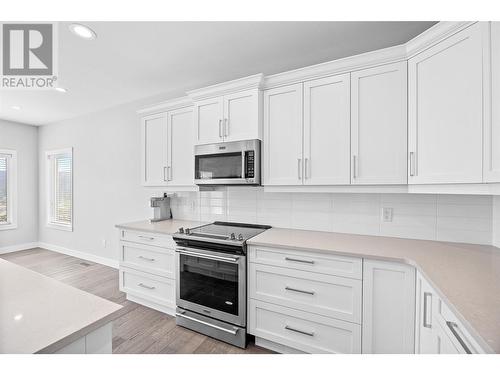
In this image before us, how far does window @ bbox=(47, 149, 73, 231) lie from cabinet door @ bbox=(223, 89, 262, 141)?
12.5 ft

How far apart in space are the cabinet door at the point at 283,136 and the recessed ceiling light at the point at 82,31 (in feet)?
4.99

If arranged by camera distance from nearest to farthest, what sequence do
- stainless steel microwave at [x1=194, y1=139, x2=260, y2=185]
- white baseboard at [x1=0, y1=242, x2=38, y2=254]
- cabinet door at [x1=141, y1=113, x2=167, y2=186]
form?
1. stainless steel microwave at [x1=194, y1=139, x2=260, y2=185]
2. cabinet door at [x1=141, y1=113, x2=167, y2=186]
3. white baseboard at [x1=0, y1=242, x2=38, y2=254]

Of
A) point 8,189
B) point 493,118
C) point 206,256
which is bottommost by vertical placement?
point 206,256

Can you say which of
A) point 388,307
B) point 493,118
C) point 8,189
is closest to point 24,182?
point 8,189

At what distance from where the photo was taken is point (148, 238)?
2496 millimetres

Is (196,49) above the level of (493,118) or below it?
above

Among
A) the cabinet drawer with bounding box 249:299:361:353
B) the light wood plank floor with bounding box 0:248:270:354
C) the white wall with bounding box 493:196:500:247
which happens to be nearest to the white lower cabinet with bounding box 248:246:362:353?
the cabinet drawer with bounding box 249:299:361:353

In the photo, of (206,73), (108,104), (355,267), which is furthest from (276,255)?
(108,104)

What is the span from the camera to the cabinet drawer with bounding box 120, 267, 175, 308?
7.82 feet

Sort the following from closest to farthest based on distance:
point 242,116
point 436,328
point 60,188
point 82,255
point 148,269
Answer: point 436,328
point 242,116
point 148,269
point 82,255
point 60,188

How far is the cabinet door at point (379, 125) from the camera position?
1703 mm

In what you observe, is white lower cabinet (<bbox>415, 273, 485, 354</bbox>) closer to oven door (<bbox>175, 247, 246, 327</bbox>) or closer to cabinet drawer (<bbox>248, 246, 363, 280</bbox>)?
cabinet drawer (<bbox>248, 246, 363, 280</bbox>)

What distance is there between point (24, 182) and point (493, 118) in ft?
23.0

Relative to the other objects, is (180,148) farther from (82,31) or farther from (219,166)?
(82,31)
